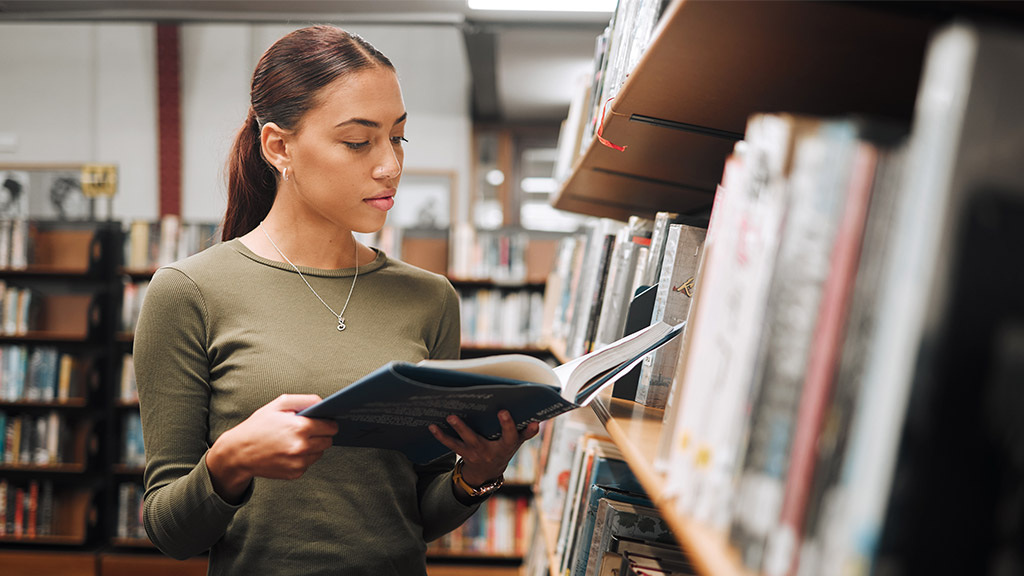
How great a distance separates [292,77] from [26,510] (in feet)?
12.9

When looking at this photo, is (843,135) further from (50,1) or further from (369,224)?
(50,1)

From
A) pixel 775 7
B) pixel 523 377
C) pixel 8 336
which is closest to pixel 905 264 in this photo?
pixel 775 7

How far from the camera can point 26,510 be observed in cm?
383

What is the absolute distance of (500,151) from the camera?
571 centimetres

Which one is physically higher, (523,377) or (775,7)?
(775,7)

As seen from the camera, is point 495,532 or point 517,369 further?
point 495,532

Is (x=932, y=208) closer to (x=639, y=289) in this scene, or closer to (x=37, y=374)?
(x=639, y=289)

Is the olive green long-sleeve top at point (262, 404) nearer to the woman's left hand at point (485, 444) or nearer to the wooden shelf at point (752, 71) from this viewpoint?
the woman's left hand at point (485, 444)

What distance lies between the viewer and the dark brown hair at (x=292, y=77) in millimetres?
1112

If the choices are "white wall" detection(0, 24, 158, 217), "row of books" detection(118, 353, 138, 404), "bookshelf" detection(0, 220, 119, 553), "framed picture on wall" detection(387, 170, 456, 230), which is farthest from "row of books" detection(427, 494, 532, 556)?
"white wall" detection(0, 24, 158, 217)

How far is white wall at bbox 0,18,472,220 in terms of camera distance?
16.8 feet

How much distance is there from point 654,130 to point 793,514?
2.28ft

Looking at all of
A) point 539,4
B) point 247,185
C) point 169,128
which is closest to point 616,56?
point 247,185

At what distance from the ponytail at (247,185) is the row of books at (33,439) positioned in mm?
3329
